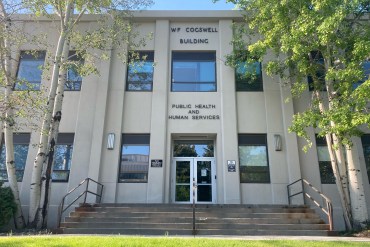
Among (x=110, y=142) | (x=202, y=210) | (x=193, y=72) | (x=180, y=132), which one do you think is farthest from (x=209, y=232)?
(x=193, y=72)

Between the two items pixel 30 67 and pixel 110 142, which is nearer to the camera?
pixel 110 142

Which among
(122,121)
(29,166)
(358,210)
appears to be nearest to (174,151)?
(122,121)

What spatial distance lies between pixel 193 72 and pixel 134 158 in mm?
4699

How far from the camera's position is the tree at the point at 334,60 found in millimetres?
9336

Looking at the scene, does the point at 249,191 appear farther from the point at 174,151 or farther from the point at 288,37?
the point at 288,37

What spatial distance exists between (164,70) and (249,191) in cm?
625

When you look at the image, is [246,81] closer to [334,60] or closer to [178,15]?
[334,60]

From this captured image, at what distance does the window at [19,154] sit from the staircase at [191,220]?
3.82 m

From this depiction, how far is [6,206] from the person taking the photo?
10.5 metres

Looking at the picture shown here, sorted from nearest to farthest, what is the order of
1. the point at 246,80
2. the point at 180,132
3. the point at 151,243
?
the point at 151,243 < the point at 180,132 < the point at 246,80

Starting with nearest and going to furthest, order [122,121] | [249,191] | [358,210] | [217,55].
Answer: [358,210] → [249,191] → [122,121] → [217,55]

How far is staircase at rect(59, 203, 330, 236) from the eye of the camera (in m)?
9.43

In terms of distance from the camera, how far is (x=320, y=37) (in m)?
9.70

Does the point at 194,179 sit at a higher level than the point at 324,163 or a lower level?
lower
